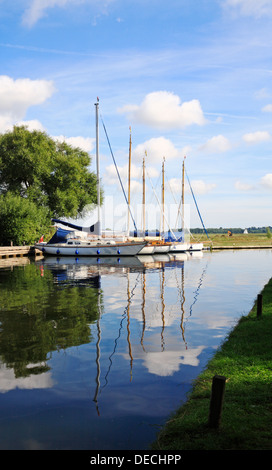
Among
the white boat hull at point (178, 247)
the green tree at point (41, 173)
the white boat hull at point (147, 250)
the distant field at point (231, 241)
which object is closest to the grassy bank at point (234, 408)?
the white boat hull at point (147, 250)

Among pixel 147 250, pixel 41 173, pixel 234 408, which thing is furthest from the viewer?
pixel 41 173

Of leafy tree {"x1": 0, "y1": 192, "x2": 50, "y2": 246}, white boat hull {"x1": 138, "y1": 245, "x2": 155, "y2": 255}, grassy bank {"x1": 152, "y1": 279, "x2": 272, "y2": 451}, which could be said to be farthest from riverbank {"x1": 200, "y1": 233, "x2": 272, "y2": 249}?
grassy bank {"x1": 152, "y1": 279, "x2": 272, "y2": 451}

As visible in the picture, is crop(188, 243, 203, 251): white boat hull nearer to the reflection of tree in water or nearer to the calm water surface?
the reflection of tree in water

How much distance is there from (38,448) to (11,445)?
0.51m

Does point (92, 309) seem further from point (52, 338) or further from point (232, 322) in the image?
point (232, 322)

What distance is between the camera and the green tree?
64.6m

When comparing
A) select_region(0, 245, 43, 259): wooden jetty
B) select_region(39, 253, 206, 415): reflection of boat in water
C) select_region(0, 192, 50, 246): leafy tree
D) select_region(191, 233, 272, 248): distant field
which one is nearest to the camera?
select_region(39, 253, 206, 415): reflection of boat in water

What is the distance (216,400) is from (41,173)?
207 feet

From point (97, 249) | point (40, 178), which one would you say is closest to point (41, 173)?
point (40, 178)

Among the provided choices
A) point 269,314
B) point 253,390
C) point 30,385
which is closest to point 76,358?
point 30,385

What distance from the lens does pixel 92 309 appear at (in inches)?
693

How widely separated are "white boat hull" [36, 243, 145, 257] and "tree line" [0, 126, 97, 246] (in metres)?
9.31

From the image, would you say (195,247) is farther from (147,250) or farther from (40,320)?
(40,320)

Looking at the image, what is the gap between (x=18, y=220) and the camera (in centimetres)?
5775
